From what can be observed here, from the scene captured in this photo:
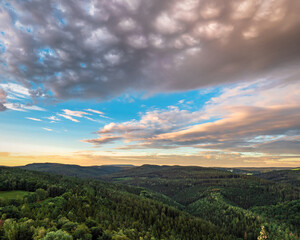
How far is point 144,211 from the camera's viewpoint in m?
197

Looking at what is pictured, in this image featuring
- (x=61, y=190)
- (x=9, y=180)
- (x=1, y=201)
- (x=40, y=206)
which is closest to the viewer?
(x=1, y=201)

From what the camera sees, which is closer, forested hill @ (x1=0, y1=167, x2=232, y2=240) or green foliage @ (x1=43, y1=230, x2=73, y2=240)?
green foliage @ (x1=43, y1=230, x2=73, y2=240)

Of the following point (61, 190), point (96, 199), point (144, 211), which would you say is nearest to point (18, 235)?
point (61, 190)

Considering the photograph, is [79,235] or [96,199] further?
[96,199]

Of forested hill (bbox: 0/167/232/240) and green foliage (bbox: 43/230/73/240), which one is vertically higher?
green foliage (bbox: 43/230/73/240)

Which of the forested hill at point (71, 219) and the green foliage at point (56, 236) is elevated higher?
the green foliage at point (56, 236)

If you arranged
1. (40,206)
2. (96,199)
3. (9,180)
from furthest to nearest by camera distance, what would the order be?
(96,199)
(9,180)
(40,206)

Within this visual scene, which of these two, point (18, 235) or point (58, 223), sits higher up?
point (18, 235)

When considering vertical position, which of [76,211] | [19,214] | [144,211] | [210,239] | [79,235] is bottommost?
[210,239]

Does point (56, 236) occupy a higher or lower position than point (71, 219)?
higher

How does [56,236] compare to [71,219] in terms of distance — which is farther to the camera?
[71,219]

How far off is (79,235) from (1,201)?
2415 inches

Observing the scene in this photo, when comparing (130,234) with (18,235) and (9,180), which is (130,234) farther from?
(9,180)

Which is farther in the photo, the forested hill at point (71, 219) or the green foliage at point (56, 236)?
the forested hill at point (71, 219)
